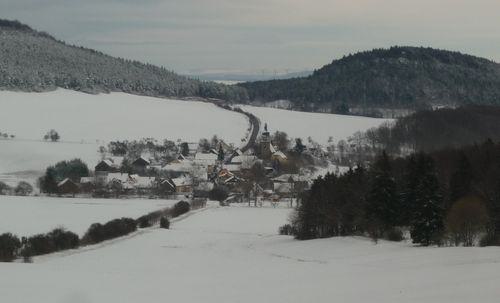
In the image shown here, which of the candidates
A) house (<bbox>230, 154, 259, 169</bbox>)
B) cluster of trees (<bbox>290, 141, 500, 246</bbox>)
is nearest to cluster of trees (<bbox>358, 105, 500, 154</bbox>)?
house (<bbox>230, 154, 259, 169</bbox>)

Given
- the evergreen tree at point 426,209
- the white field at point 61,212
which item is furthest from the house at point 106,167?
the evergreen tree at point 426,209

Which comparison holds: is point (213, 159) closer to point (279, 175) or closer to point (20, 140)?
point (279, 175)

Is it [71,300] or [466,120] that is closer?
[71,300]

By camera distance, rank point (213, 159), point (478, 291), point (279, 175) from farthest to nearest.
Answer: point (213, 159) → point (279, 175) → point (478, 291)

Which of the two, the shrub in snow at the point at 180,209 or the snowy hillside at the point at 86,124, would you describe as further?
the snowy hillside at the point at 86,124

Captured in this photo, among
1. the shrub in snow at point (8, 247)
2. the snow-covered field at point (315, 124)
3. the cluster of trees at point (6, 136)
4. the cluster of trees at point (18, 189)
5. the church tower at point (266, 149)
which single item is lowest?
the shrub in snow at point (8, 247)

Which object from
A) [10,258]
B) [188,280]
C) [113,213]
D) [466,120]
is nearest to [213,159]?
[466,120]

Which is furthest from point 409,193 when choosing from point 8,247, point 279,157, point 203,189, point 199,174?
point 279,157

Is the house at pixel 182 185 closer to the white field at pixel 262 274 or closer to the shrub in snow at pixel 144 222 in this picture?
the shrub in snow at pixel 144 222
